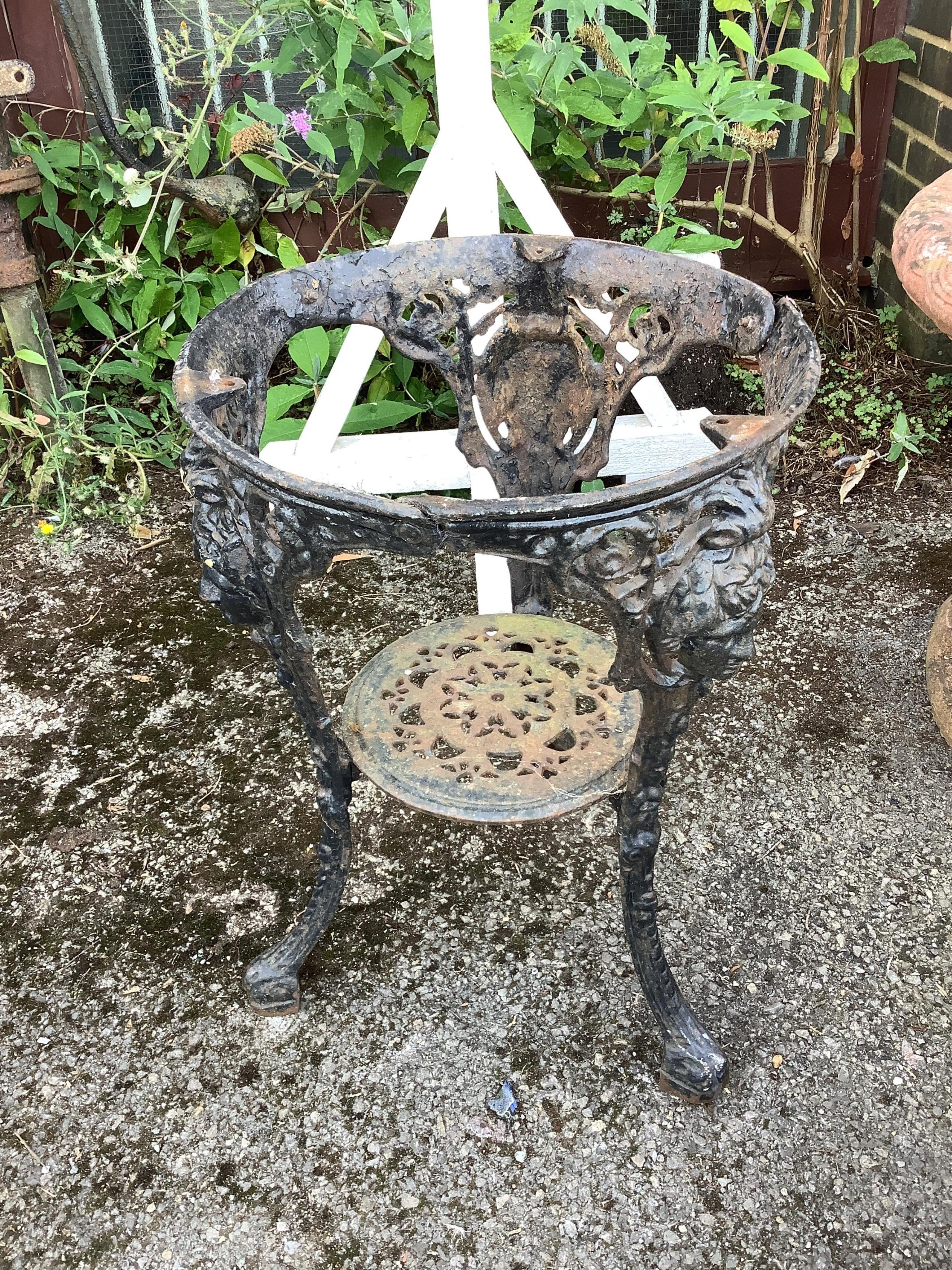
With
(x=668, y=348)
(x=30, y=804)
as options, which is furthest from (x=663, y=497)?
(x=30, y=804)

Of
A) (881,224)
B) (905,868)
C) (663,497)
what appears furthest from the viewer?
(881,224)

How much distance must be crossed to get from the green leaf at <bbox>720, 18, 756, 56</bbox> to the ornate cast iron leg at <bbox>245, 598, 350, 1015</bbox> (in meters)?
2.05

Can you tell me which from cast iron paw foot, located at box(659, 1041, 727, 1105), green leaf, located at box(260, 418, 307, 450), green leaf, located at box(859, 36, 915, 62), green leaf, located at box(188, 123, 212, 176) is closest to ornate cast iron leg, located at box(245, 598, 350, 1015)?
cast iron paw foot, located at box(659, 1041, 727, 1105)

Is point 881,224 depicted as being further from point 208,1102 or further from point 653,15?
point 208,1102

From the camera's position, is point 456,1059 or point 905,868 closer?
point 456,1059

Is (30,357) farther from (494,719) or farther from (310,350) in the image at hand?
(494,719)

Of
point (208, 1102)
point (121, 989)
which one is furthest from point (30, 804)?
point (208, 1102)

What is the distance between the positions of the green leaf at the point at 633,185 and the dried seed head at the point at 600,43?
0.25 m

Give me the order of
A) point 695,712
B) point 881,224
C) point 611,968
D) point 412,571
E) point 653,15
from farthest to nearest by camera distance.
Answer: point 881,224, point 653,15, point 412,571, point 695,712, point 611,968

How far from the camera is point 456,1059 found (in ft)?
5.61

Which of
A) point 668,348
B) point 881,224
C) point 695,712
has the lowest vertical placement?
point 695,712

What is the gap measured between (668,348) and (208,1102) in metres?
1.44

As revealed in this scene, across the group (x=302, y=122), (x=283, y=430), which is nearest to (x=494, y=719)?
(x=283, y=430)

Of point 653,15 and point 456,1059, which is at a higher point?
point 653,15
